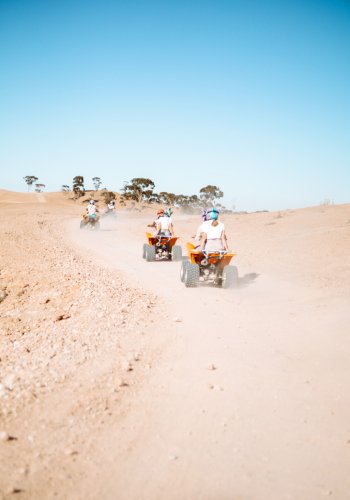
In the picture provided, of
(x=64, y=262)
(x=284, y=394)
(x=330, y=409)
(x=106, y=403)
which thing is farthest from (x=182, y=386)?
(x=64, y=262)

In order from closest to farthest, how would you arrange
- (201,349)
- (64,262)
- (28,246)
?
(201,349) → (64,262) → (28,246)

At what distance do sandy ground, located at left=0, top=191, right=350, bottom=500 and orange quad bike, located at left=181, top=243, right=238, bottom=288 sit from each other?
0.59m

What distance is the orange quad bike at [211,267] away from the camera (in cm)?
776

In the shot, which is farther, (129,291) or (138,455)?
(129,291)

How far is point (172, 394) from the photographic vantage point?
11.0 feet

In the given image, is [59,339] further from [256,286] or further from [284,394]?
[256,286]

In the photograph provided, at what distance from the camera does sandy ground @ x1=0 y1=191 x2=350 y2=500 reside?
2365 mm

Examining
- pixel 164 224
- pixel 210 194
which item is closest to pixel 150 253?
pixel 164 224

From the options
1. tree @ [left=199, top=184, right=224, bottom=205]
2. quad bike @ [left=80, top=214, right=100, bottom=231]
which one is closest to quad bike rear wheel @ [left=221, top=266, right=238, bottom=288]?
quad bike @ [left=80, top=214, right=100, bottom=231]

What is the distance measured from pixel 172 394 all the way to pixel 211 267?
16.4 ft

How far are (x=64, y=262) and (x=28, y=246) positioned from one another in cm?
353

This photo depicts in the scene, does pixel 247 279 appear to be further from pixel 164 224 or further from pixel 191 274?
pixel 164 224

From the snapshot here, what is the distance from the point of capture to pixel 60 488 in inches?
88.8

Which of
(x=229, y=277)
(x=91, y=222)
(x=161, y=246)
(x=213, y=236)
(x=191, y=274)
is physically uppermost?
(x=91, y=222)
